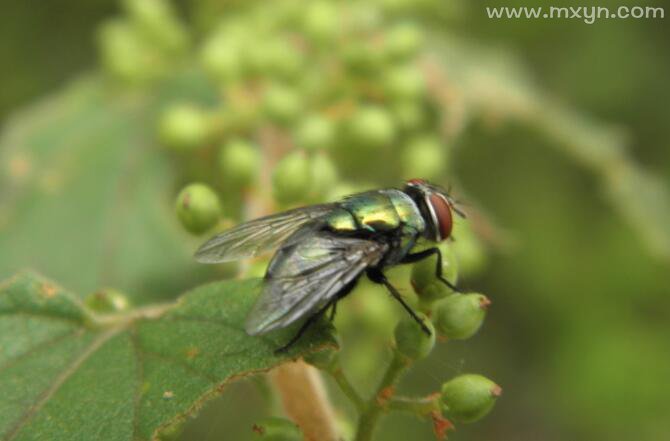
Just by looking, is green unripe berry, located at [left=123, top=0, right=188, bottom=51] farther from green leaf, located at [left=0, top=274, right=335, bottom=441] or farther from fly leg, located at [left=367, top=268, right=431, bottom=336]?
fly leg, located at [left=367, top=268, right=431, bottom=336]

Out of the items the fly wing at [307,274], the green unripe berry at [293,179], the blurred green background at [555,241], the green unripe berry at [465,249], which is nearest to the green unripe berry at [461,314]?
the fly wing at [307,274]

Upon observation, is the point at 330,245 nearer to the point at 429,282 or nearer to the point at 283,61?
the point at 429,282

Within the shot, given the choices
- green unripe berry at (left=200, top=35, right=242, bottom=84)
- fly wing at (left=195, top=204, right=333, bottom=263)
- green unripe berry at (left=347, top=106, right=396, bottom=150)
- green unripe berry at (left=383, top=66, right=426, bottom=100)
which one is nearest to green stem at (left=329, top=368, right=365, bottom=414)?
fly wing at (left=195, top=204, right=333, bottom=263)

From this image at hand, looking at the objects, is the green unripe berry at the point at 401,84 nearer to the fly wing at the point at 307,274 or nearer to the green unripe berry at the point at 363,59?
the green unripe berry at the point at 363,59

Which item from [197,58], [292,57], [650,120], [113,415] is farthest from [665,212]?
[113,415]

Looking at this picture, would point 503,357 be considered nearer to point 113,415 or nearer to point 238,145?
point 238,145

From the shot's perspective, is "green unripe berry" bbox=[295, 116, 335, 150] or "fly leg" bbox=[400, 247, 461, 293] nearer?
"fly leg" bbox=[400, 247, 461, 293]

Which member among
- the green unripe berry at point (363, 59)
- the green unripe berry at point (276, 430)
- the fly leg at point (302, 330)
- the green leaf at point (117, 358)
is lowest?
the green unripe berry at point (276, 430)
